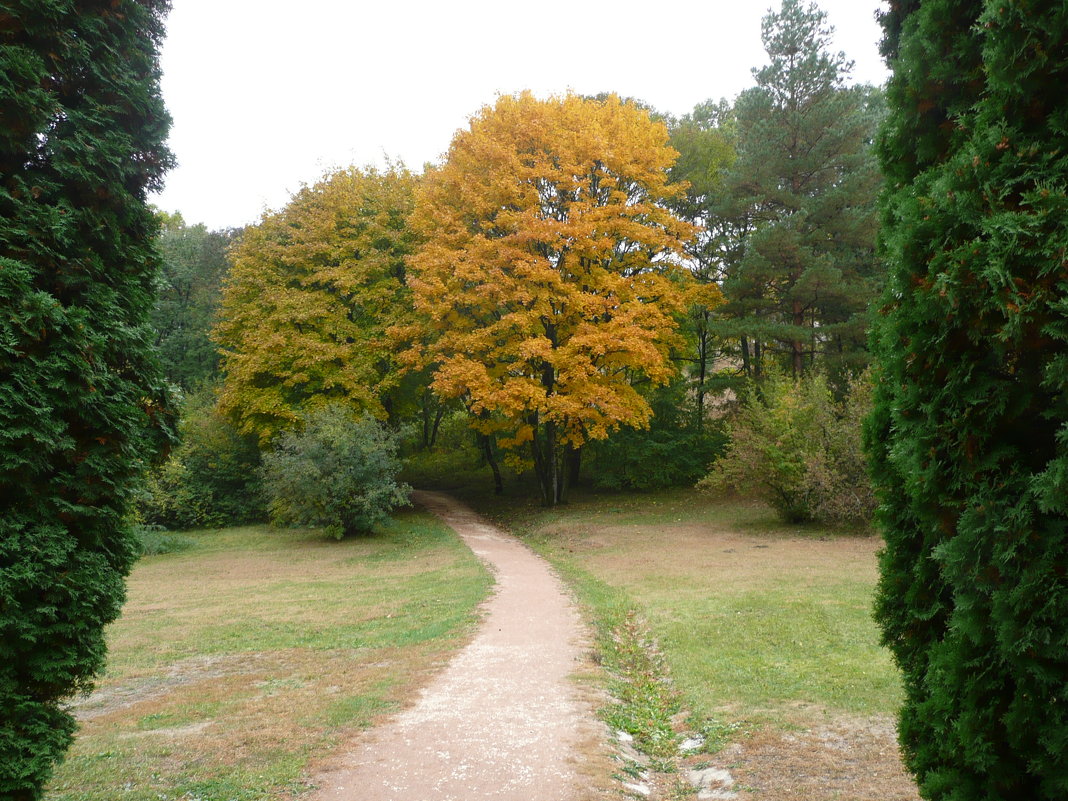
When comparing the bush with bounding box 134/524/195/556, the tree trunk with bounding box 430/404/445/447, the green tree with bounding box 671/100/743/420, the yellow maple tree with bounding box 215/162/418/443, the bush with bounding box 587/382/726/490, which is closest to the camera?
the bush with bounding box 134/524/195/556

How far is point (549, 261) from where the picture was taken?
2020cm

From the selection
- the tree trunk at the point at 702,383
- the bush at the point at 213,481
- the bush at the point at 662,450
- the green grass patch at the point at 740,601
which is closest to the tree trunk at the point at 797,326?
the bush at the point at 662,450

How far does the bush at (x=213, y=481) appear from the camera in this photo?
2542 centimetres

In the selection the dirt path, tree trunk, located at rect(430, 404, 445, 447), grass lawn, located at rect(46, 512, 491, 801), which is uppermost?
tree trunk, located at rect(430, 404, 445, 447)

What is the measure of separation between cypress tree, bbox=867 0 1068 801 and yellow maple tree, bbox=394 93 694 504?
15.5 meters

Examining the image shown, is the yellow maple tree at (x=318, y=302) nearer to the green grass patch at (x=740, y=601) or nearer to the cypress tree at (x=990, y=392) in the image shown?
the green grass patch at (x=740, y=601)

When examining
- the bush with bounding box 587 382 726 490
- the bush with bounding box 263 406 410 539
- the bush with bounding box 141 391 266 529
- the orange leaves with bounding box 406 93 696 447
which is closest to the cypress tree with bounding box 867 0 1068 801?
the orange leaves with bounding box 406 93 696 447

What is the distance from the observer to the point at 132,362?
4.48 m

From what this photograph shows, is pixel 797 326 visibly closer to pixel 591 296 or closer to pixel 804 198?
pixel 804 198

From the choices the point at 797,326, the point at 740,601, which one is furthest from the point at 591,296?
the point at 740,601

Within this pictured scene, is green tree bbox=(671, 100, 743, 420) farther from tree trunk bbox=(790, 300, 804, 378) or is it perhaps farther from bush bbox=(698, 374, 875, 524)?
bush bbox=(698, 374, 875, 524)

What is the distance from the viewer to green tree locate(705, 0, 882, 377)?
67.4ft

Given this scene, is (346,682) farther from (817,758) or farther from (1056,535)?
(1056,535)

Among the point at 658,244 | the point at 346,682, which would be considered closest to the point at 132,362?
the point at 346,682
